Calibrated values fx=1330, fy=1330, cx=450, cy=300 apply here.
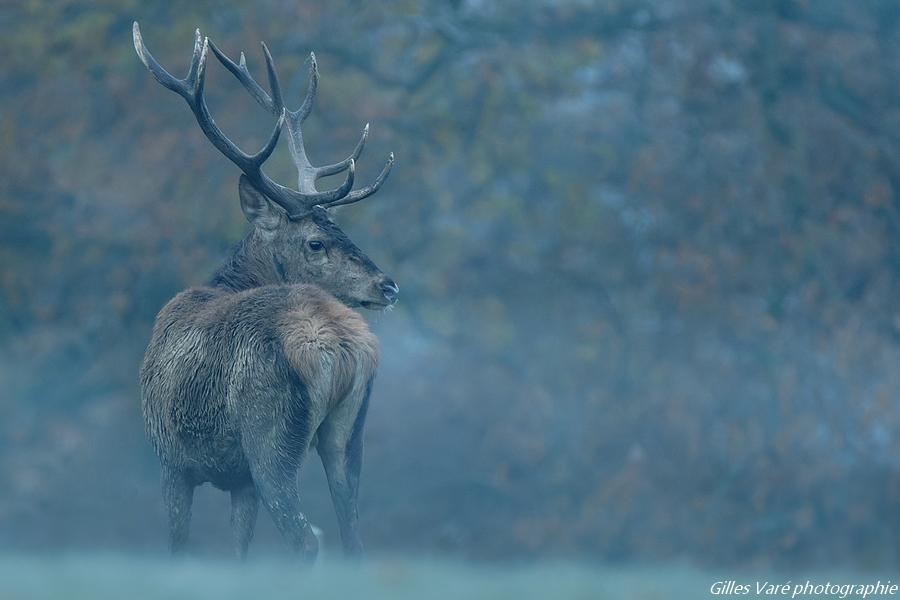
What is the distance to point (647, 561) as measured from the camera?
9.45m

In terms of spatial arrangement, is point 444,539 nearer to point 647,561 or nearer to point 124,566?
point 647,561

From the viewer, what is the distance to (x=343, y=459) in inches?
183

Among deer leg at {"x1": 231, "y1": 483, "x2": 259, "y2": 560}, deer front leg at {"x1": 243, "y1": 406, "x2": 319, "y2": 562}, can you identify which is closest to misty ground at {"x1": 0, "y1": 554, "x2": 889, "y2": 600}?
deer front leg at {"x1": 243, "y1": 406, "x2": 319, "y2": 562}

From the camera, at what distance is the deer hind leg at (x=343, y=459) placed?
4559mm

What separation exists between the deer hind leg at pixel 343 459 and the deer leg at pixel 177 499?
0.64 m

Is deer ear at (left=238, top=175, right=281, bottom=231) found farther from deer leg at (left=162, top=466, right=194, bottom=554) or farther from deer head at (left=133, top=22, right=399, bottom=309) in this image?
deer leg at (left=162, top=466, right=194, bottom=554)

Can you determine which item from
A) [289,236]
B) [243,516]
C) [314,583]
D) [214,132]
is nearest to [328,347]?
[243,516]

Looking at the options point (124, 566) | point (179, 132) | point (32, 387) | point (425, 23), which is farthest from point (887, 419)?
point (124, 566)

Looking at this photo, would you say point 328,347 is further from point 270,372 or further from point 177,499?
point 177,499

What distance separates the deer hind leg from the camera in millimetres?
4559

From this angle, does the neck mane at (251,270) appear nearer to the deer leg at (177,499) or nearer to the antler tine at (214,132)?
the antler tine at (214,132)

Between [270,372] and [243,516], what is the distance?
0.98m

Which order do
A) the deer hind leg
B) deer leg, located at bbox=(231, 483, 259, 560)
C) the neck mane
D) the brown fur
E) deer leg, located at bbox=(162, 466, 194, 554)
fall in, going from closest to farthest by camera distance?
1. the brown fur
2. the deer hind leg
3. deer leg, located at bbox=(162, 466, 194, 554)
4. deer leg, located at bbox=(231, 483, 259, 560)
5. the neck mane

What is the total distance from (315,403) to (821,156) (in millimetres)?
6629
